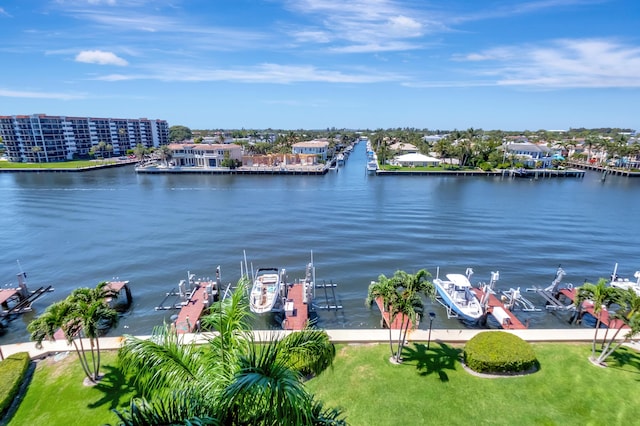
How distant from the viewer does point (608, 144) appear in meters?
106

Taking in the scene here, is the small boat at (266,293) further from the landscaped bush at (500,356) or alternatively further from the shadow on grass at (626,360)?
the shadow on grass at (626,360)

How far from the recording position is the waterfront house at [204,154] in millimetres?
105188

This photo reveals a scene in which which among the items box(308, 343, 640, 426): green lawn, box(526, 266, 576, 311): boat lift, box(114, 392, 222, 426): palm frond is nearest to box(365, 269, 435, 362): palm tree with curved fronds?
box(308, 343, 640, 426): green lawn

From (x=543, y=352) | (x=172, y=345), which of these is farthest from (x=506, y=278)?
(x=172, y=345)

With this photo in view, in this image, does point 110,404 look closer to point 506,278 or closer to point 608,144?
point 506,278

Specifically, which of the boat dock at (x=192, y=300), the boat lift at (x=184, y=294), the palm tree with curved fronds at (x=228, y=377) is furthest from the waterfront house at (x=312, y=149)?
the palm tree with curved fronds at (x=228, y=377)

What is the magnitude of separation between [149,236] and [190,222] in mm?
7260

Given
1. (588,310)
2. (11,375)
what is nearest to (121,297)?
(11,375)

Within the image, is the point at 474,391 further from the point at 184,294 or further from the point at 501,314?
the point at 184,294

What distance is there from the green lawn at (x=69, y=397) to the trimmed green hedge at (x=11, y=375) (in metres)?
0.46

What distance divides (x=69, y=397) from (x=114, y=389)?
5.50 ft

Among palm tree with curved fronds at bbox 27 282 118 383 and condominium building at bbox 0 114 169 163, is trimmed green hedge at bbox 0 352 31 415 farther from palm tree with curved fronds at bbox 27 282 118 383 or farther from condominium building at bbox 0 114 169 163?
condominium building at bbox 0 114 169 163

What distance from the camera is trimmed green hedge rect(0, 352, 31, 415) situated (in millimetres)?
13531

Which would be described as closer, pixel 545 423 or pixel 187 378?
pixel 187 378
